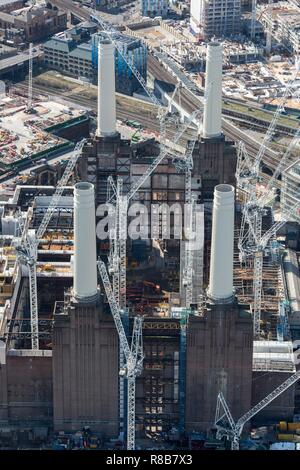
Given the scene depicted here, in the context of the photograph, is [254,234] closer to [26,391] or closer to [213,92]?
[213,92]

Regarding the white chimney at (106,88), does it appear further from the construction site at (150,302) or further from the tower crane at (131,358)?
the tower crane at (131,358)

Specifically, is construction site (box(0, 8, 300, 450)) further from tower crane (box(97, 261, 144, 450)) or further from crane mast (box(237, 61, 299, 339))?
crane mast (box(237, 61, 299, 339))

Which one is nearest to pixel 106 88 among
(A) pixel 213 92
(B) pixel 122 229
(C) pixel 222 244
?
(A) pixel 213 92

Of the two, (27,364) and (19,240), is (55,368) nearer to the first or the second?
(27,364)

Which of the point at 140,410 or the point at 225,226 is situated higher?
the point at 225,226

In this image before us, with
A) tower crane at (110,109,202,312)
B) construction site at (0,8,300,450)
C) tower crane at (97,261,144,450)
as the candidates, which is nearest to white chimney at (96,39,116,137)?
construction site at (0,8,300,450)

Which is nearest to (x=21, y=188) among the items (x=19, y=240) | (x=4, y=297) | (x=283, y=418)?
(x=19, y=240)
